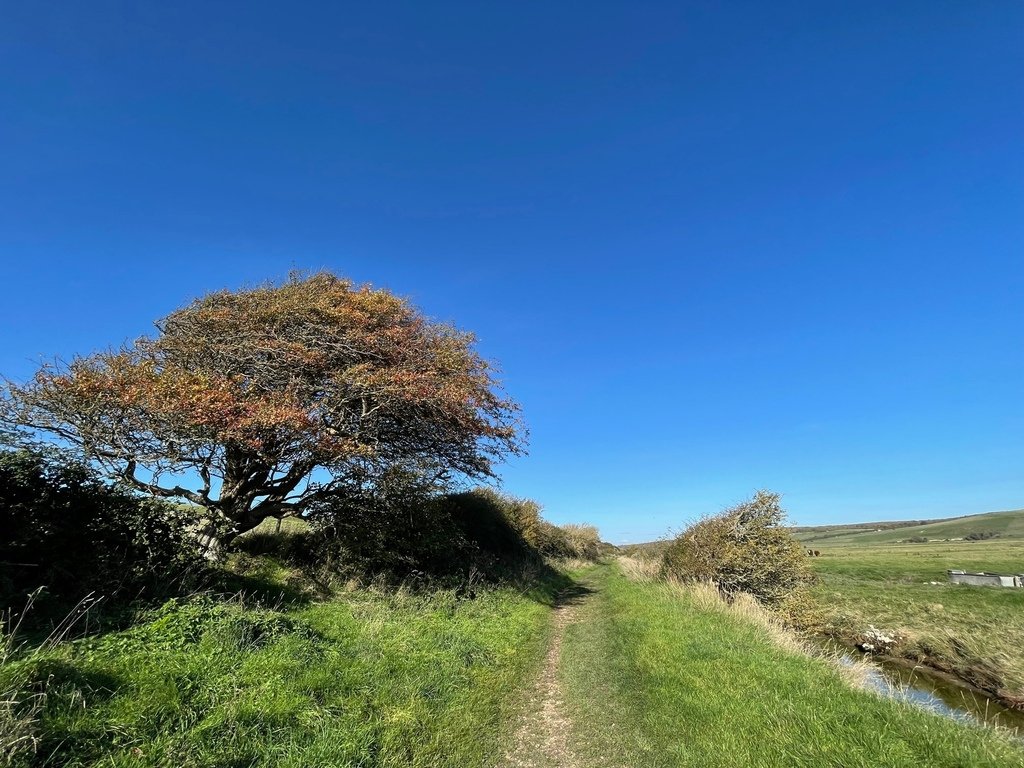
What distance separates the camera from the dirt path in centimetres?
616

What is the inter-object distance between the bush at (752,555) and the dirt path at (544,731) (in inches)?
494

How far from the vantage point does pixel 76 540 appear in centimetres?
906

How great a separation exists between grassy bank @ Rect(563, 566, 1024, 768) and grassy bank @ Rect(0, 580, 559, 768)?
156 centimetres

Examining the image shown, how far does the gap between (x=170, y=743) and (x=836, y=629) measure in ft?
82.7

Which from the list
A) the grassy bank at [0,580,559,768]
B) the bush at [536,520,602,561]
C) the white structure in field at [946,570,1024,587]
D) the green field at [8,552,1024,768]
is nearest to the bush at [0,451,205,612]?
the green field at [8,552,1024,768]

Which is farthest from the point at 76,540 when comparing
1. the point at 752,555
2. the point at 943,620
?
the point at 943,620

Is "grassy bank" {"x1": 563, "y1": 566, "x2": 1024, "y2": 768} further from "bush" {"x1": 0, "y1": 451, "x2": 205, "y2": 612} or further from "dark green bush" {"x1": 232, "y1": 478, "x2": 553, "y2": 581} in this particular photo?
"bush" {"x1": 0, "y1": 451, "x2": 205, "y2": 612}

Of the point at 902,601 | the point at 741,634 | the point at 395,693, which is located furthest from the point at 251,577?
the point at 902,601

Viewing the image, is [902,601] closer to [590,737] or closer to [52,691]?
[590,737]

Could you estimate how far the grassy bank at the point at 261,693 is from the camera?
4.64 metres

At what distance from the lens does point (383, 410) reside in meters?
15.7

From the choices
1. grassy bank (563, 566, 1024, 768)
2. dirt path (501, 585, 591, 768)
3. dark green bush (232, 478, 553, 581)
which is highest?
dark green bush (232, 478, 553, 581)

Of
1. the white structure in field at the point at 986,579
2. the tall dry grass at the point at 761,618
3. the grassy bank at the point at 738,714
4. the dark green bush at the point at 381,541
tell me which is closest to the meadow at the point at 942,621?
the white structure in field at the point at 986,579

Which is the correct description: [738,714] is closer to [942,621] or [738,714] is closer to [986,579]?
[942,621]
